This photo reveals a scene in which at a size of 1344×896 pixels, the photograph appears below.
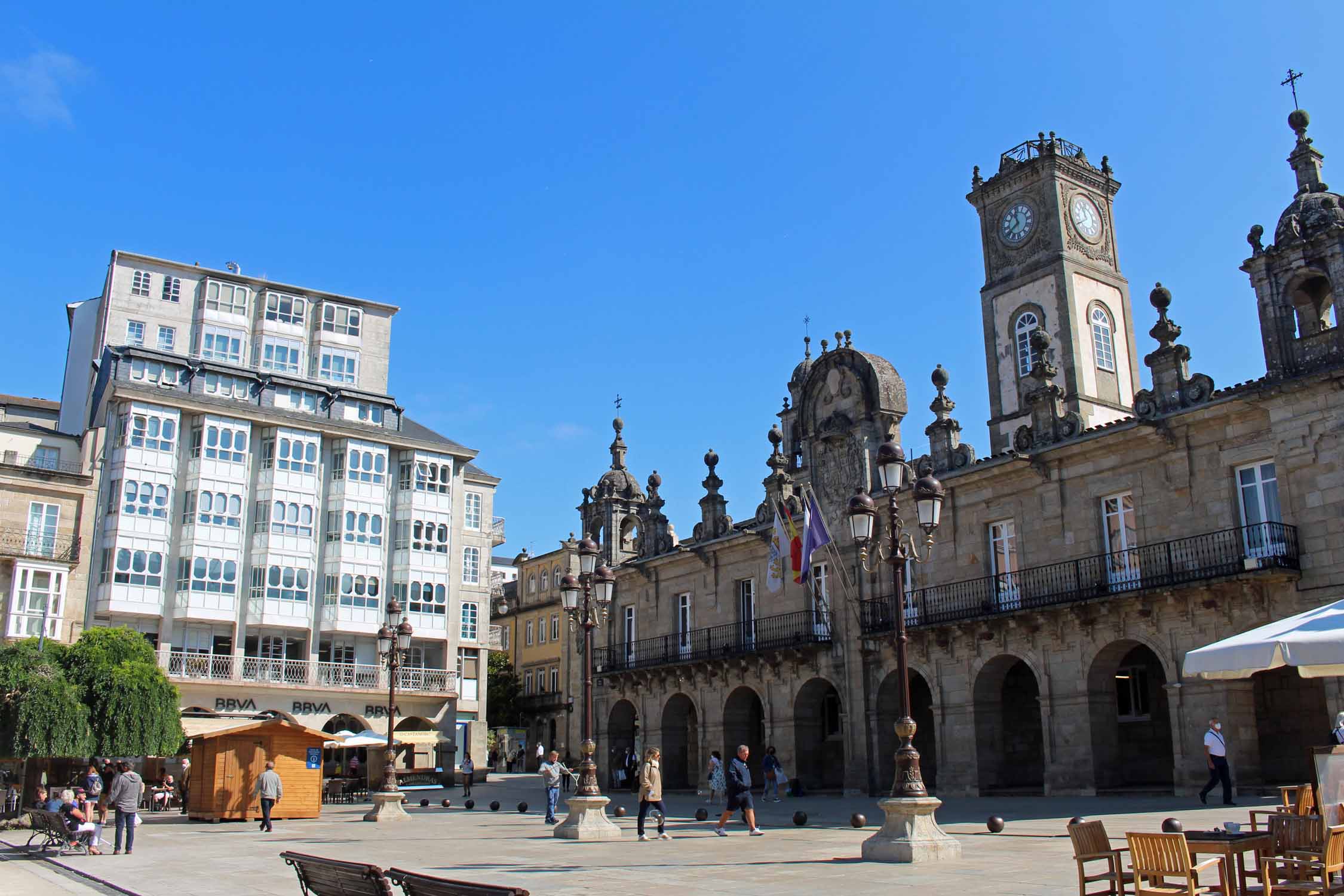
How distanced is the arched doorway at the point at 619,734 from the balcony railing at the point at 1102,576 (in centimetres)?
1306

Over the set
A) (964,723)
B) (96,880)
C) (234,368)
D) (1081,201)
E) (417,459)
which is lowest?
(96,880)

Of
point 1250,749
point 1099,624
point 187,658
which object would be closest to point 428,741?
point 187,658

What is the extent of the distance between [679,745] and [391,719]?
1502 cm

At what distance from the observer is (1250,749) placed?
71.6ft

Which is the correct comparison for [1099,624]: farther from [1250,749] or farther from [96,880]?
[96,880]

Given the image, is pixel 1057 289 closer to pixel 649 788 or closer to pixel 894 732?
pixel 894 732

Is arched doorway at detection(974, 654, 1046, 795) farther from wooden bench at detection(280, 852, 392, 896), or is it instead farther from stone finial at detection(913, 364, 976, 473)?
wooden bench at detection(280, 852, 392, 896)

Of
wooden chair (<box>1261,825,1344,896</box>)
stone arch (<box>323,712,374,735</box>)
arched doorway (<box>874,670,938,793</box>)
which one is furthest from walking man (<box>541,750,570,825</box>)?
stone arch (<box>323,712,374,735</box>)

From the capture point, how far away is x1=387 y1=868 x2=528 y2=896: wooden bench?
6.64 metres

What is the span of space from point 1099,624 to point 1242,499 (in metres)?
3.87

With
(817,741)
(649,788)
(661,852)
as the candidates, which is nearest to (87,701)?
(649,788)

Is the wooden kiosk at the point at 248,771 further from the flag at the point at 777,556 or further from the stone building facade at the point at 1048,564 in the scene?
the stone building facade at the point at 1048,564

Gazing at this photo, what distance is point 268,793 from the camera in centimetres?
2167

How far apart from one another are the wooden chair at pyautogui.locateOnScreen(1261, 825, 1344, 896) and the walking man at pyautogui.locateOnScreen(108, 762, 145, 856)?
15398mm
